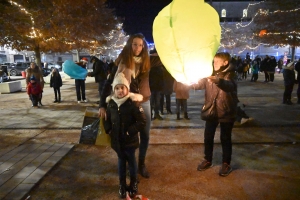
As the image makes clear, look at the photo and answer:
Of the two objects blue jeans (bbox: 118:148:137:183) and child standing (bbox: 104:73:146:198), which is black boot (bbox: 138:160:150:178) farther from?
child standing (bbox: 104:73:146:198)

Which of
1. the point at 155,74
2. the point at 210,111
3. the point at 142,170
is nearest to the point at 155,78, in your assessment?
the point at 155,74

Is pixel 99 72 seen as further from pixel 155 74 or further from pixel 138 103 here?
pixel 138 103

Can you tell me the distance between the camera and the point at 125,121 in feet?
9.82

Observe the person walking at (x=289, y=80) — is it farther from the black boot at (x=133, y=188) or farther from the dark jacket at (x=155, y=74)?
the black boot at (x=133, y=188)

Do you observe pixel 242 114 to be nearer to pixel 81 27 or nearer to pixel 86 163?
pixel 86 163

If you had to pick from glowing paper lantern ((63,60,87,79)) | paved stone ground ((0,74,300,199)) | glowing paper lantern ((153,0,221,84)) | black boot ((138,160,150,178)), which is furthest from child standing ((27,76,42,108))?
glowing paper lantern ((153,0,221,84))

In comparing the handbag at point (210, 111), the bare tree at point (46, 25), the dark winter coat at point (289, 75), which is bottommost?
the handbag at point (210, 111)

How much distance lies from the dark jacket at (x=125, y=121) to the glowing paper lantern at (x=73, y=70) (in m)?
6.26

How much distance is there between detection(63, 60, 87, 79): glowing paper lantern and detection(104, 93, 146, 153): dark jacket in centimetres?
626

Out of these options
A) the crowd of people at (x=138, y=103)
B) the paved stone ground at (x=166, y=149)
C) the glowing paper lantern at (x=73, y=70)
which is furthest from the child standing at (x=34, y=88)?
the crowd of people at (x=138, y=103)

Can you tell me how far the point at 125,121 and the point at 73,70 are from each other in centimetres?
653

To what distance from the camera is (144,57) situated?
332cm

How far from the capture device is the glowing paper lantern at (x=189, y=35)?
208 cm

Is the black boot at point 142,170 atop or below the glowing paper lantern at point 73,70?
below
